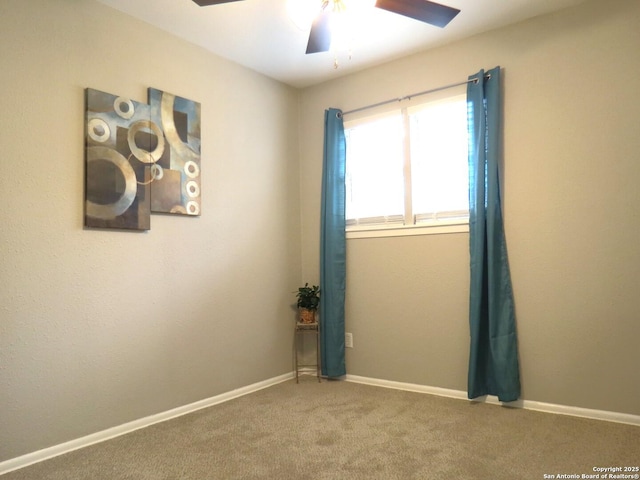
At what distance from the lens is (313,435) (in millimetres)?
2549

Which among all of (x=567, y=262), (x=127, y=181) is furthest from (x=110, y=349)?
(x=567, y=262)

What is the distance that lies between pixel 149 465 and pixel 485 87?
3.05 meters

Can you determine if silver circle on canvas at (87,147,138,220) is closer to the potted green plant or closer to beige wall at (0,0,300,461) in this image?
beige wall at (0,0,300,461)

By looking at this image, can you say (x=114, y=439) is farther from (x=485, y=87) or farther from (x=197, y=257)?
(x=485, y=87)

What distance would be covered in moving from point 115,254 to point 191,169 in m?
0.79

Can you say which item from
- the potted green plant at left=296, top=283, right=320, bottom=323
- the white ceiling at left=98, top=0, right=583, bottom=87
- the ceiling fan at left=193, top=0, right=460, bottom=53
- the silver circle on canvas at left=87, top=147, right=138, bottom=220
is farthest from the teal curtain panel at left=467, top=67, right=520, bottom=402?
the silver circle on canvas at left=87, top=147, right=138, bottom=220

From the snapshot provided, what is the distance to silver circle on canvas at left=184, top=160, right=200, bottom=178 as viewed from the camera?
3113mm

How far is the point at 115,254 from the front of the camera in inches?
107

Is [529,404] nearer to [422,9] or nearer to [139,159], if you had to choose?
[422,9]

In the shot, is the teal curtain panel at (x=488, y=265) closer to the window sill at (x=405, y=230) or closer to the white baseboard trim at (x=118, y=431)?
the window sill at (x=405, y=230)

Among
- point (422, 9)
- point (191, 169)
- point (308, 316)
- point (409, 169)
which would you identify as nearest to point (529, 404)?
point (308, 316)

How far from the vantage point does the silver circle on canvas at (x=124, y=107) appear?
2.73 m

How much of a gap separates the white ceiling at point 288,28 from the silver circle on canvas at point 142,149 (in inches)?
26.9

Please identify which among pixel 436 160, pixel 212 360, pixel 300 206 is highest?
pixel 436 160
